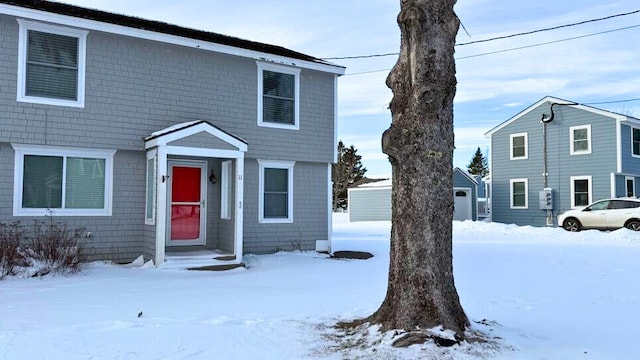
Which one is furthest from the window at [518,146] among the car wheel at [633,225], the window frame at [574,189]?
the car wheel at [633,225]

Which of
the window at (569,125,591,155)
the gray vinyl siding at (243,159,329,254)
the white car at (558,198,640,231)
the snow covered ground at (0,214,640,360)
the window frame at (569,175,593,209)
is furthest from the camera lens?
the window at (569,125,591,155)

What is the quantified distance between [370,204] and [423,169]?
80.6 feet

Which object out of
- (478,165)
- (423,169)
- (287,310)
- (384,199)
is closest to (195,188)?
(287,310)

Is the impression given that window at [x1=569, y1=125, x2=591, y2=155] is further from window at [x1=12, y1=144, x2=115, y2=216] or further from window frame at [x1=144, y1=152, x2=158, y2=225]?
window at [x1=12, y1=144, x2=115, y2=216]

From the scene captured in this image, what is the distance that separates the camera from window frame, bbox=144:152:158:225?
10.3 meters

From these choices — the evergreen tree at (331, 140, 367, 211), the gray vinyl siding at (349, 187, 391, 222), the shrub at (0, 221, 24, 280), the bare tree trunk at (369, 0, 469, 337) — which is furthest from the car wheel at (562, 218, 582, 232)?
the evergreen tree at (331, 140, 367, 211)

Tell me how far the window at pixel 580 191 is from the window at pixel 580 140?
1.15m

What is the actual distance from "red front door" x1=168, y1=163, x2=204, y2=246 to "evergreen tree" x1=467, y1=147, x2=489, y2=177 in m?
54.9

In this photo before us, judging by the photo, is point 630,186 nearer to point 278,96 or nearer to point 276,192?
point 276,192

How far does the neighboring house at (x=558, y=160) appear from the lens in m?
22.4

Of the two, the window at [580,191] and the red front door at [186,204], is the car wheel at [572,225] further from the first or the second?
the red front door at [186,204]

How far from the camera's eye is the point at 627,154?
22.5 metres

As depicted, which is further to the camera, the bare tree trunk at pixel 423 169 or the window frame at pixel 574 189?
the window frame at pixel 574 189

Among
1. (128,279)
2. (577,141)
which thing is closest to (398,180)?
(128,279)
